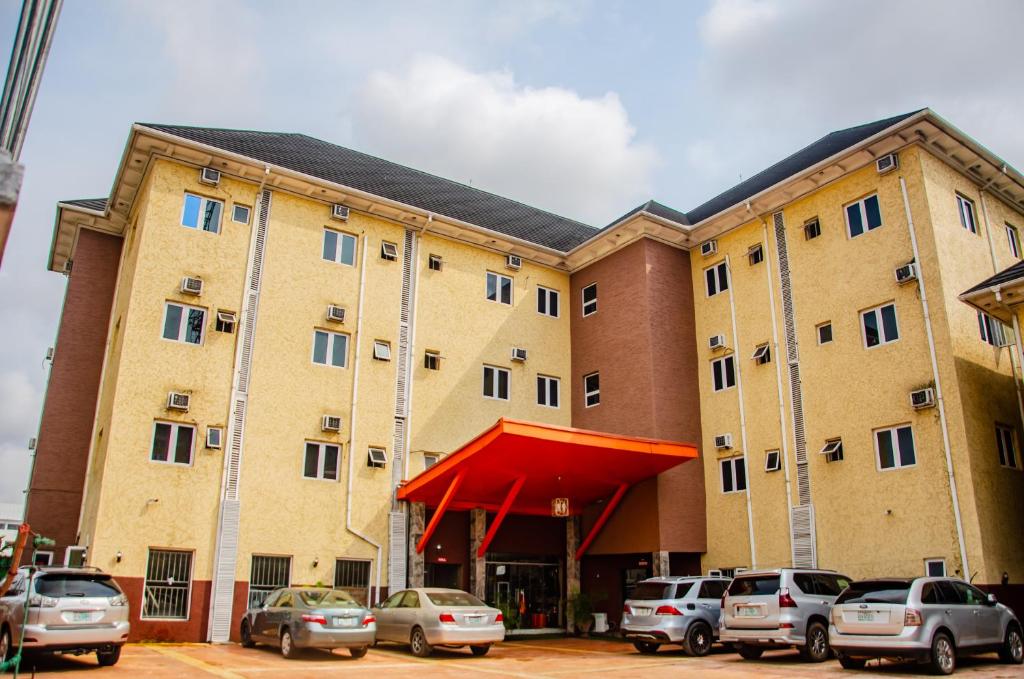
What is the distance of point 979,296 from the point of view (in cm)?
1630

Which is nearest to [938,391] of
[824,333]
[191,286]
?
[824,333]

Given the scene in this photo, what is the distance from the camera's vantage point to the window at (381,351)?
73.0 feet

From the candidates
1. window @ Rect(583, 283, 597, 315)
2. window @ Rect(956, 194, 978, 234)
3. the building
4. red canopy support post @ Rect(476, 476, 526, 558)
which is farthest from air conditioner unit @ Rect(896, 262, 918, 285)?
red canopy support post @ Rect(476, 476, 526, 558)

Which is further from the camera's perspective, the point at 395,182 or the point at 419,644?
the point at 395,182

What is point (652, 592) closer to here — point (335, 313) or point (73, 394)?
point (335, 313)

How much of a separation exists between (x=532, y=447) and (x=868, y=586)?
27.5ft

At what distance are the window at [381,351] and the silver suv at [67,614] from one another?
10826 millimetres

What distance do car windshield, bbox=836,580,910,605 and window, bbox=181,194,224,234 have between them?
57.4 ft

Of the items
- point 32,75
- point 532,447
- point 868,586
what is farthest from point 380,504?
point 32,75

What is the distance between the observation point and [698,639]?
16.0 meters

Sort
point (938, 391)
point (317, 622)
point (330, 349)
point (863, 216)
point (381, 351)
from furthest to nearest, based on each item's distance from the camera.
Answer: point (381, 351), point (330, 349), point (863, 216), point (938, 391), point (317, 622)

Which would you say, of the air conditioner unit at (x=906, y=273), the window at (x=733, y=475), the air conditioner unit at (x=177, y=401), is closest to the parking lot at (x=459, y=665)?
the air conditioner unit at (x=177, y=401)

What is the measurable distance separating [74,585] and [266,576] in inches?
306

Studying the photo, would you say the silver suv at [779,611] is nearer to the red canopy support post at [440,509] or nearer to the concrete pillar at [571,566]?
the red canopy support post at [440,509]
